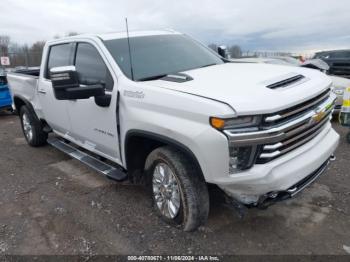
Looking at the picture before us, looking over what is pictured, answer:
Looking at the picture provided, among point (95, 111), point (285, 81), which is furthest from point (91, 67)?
point (285, 81)

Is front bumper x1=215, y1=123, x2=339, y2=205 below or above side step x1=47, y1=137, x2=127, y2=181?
above

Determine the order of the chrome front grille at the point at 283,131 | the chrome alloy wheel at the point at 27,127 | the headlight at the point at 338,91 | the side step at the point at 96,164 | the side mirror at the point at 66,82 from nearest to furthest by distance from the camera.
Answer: the chrome front grille at the point at 283,131 → the side mirror at the point at 66,82 → the side step at the point at 96,164 → the chrome alloy wheel at the point at 27,127 → the headlight at the point at 338,91

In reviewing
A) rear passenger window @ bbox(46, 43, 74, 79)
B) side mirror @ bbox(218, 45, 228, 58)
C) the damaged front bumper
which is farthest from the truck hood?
rear passenger window @ bbox(46, 43, 74, 79)

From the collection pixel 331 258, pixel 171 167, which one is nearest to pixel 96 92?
pixel 171 167

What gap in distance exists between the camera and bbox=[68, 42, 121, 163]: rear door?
3.46m

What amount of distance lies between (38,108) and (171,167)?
3469mm

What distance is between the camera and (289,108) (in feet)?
8.29

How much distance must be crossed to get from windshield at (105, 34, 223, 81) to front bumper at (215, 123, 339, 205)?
149cm

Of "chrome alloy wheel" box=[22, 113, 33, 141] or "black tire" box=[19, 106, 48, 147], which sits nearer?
"black tire" box=[19, 106, 48, 147]

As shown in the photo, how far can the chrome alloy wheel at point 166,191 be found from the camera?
3.05 metres

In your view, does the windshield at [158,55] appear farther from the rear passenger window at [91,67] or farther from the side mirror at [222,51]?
the side mirror at [222,51]

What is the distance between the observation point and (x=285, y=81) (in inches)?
111

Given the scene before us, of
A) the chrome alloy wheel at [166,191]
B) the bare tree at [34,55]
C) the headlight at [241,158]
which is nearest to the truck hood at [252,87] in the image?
the headlight at [241,158]

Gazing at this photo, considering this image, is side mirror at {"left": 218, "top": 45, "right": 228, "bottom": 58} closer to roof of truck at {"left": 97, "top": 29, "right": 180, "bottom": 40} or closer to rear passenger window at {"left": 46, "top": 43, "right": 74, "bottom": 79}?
roof of truck at {"left": 97, "top": 29, "right": 180, "bottom": 40}
